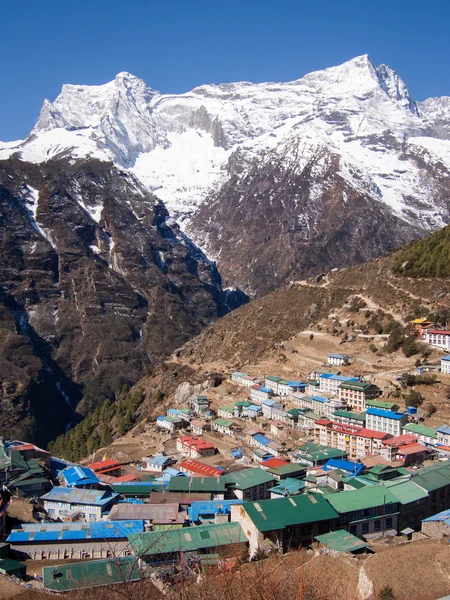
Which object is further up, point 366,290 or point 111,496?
point 366,290

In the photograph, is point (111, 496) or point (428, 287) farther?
point (428, 287)

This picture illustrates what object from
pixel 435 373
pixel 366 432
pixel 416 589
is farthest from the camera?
pixel 435 373

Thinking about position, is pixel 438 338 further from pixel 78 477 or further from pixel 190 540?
pixel 190 540

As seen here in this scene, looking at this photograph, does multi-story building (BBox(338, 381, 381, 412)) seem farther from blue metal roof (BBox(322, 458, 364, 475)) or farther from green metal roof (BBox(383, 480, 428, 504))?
green metal roof (BBox(383, 480, 428, 504))

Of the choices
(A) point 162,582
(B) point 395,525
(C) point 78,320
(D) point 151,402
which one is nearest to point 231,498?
(B) point 395,525

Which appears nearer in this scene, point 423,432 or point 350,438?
point 423,432

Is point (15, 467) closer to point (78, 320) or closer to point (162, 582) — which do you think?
point (162, 582)

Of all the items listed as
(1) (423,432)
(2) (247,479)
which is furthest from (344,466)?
(1) (423,432)

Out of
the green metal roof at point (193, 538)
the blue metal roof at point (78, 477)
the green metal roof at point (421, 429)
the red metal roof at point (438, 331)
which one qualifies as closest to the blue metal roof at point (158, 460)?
the blue metal roof at point (78, 477)
